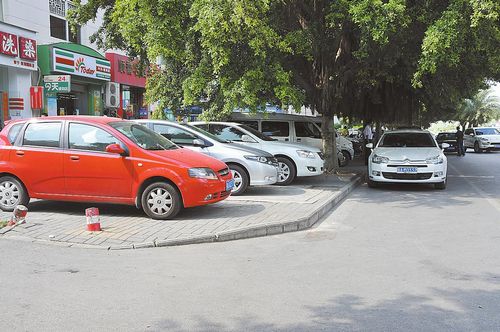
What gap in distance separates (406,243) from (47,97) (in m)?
15.9

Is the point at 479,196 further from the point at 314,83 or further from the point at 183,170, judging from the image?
the point at 183,170

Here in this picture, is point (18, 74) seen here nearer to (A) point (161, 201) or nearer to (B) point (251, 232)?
(A) point (161, 201)

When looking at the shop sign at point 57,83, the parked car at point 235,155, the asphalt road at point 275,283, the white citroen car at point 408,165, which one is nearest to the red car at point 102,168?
the asphalt road at point 275,283

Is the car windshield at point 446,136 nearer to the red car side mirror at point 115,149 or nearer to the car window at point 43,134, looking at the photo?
the red car side mirror at point 115,149

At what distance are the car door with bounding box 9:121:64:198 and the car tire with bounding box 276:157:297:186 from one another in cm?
561

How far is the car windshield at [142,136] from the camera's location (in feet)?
25.7

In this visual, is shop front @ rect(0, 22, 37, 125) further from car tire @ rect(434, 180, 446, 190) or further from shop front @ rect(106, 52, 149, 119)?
car tire @ rect(434, 180, 446, 190)

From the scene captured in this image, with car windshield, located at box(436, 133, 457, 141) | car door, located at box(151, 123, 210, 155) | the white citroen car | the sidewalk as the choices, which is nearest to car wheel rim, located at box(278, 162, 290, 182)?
the sidewalk

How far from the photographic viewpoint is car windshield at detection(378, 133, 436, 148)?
12789 millimetres

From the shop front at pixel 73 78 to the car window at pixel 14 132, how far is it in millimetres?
9785

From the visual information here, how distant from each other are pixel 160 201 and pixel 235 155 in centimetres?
291

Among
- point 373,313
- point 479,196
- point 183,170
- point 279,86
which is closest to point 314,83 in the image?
point 279,86

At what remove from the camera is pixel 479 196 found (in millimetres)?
10750

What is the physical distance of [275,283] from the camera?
4.77 meters
